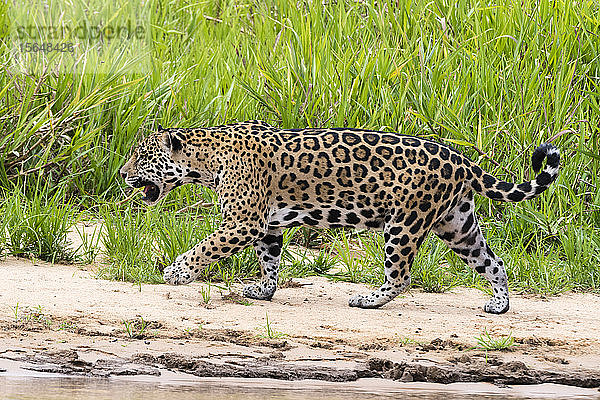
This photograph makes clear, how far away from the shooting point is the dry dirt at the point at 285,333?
391 centimetres

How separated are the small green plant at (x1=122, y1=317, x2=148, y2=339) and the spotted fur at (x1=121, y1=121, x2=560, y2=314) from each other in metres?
0.49

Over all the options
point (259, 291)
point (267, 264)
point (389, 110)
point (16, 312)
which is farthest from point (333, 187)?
point (389, 110)

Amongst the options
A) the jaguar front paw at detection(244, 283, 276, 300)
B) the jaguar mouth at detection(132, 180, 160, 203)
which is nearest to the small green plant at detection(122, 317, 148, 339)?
the jaguar front paw at detection(244, 283, 276, 300)

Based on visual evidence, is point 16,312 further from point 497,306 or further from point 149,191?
point 497,306

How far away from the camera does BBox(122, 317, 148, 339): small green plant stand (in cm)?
430

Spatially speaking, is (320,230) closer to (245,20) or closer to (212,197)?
(212,197)

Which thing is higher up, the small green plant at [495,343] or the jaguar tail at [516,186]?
the jaguar tail at [516,186]

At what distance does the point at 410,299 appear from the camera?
5.50 meters

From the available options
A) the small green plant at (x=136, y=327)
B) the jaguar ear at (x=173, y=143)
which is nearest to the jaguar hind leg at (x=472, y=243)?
the jaguar ear at (x=173, y=143)

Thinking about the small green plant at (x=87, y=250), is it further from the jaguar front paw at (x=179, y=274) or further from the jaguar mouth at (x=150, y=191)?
the jaguar front paw at (x=179, y=274)

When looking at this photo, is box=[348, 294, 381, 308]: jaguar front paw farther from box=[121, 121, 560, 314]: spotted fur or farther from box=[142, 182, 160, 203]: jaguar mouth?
box=[142, 182, 160, 203]: jaguar mouth

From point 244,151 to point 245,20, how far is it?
5.03m

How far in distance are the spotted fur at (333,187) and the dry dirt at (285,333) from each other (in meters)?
0.25

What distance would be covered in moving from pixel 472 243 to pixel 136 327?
6.21 ft
